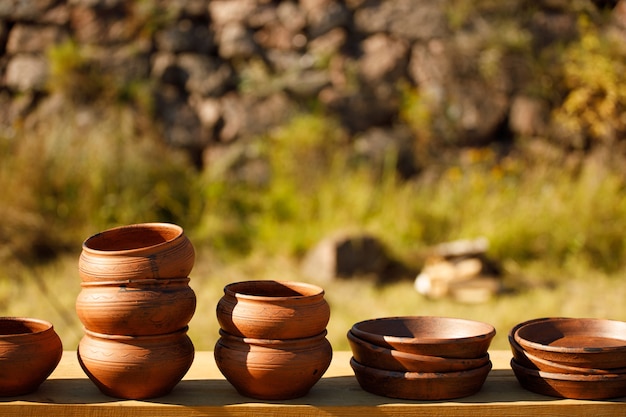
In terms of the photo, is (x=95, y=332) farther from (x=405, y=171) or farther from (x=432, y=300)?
(x=405, y=171)

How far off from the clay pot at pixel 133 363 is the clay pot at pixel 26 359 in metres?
0.08

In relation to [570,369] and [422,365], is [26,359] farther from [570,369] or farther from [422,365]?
[570,369]

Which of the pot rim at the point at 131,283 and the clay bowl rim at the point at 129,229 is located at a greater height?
the clay bowl rim at the point at 129,229

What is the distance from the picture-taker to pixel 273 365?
1661 millimetres

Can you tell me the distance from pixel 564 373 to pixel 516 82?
6.08 m

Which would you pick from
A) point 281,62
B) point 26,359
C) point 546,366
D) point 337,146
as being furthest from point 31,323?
point 281,62

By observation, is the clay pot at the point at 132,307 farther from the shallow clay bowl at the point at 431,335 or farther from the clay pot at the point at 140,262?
the shallow clay bowl at the point at 431,335

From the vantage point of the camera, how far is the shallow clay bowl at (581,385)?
1.71 m

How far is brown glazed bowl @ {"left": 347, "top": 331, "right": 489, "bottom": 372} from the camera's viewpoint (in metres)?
1.70

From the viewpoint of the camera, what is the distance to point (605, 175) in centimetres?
A: 650

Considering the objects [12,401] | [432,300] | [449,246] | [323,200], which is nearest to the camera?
[12,401]

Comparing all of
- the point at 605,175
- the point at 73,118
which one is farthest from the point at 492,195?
the point at 73,118

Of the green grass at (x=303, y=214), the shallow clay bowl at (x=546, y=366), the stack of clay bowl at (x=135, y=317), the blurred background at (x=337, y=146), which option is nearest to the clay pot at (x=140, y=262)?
the stack of clay bowl at (x=135, y=317)

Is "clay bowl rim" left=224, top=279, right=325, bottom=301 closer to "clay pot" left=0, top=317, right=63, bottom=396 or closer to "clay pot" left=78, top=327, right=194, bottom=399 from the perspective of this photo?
"clay pot" left=78, top=327, right=194, bottom=399
